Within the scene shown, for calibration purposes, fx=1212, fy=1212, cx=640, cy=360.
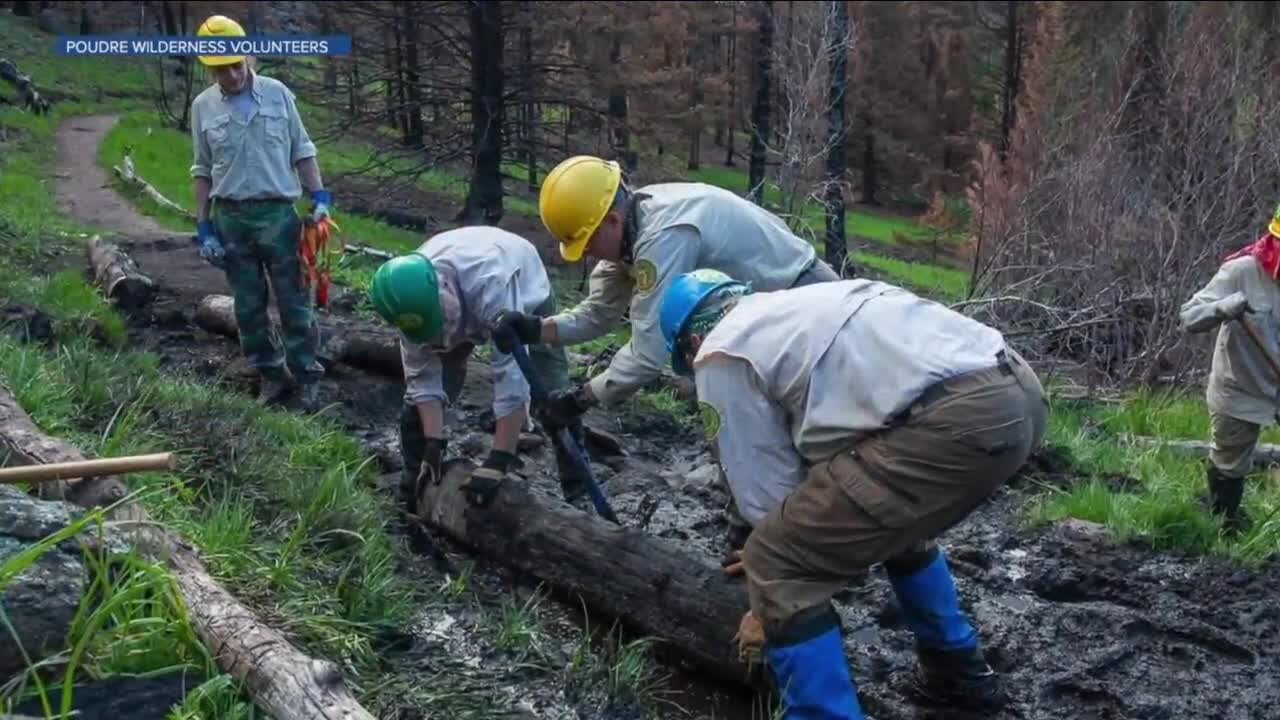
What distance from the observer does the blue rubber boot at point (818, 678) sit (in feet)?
10.6

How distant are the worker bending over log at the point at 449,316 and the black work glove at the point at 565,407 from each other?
0.94 ft

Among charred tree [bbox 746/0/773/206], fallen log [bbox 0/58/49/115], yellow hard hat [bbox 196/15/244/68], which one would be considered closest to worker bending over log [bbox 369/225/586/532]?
yellow hard hat [bbox 196/15/244/68]

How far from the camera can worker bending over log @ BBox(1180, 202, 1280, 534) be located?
487cm

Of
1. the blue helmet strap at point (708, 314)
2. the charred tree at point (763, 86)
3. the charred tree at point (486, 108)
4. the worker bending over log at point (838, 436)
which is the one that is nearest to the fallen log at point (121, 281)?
the blue helmet strap at point (708, 314)

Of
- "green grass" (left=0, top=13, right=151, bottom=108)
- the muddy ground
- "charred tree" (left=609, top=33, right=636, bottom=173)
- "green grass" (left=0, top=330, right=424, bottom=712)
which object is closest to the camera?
"green grass" (left=0, top=330, right=424, bottom=712)

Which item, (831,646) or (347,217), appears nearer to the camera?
(831,646)

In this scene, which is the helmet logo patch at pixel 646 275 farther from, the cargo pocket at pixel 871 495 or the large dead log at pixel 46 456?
the large dead log at pixel 46 456

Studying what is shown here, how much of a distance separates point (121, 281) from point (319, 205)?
2.34 metres

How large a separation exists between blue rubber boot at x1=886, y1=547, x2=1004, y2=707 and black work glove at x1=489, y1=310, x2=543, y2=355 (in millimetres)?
1632

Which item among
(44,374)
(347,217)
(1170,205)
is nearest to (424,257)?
(44,374)

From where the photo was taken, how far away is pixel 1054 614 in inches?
177

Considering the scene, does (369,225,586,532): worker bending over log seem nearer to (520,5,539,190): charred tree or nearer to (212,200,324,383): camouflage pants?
(212,200,324,383): camouflage pants

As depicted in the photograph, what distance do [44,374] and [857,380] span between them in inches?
139

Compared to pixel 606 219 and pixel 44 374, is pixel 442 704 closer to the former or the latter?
pixel 606 219
